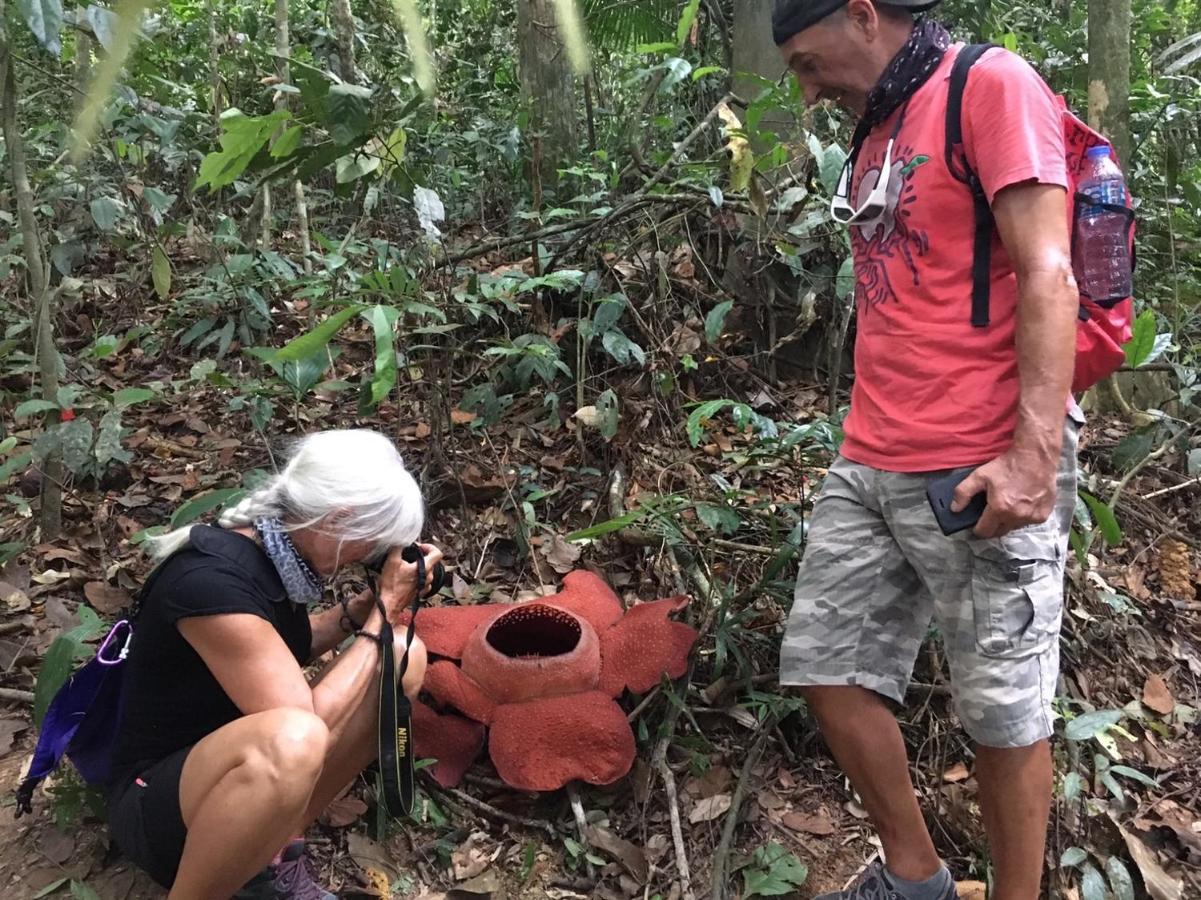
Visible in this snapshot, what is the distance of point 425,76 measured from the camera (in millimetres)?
1722

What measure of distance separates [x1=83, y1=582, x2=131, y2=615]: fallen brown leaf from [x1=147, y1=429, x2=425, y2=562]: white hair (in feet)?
3.79

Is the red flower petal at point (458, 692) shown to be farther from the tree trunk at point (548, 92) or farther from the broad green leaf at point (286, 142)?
the tree trunk at point (548, 92)

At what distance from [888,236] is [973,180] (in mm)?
207

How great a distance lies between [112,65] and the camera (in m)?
1.26

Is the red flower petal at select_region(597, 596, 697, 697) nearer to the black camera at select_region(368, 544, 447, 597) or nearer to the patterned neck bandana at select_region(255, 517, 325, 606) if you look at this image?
the black camera at select_region(368, 544, 447, 597)

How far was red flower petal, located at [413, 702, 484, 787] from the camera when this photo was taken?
233cm

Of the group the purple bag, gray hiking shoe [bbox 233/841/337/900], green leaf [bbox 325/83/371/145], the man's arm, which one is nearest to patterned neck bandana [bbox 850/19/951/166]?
the man's arm

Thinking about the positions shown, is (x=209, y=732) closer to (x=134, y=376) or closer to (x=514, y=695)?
(x=514, y=695)

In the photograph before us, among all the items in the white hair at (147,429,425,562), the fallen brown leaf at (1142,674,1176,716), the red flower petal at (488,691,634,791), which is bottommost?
the fallen brown leaf at (1142,674,1176,716)

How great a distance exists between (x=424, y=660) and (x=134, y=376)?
2.80 meters

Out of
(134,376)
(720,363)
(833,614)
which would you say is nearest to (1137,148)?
(720,363)

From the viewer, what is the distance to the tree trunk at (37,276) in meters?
2.72

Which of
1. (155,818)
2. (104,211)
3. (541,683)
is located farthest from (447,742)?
(104,211)

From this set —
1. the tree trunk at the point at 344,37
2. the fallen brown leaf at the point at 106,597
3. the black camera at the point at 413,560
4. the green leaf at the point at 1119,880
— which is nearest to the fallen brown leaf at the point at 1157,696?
the green leaf at the point at 1119,880
